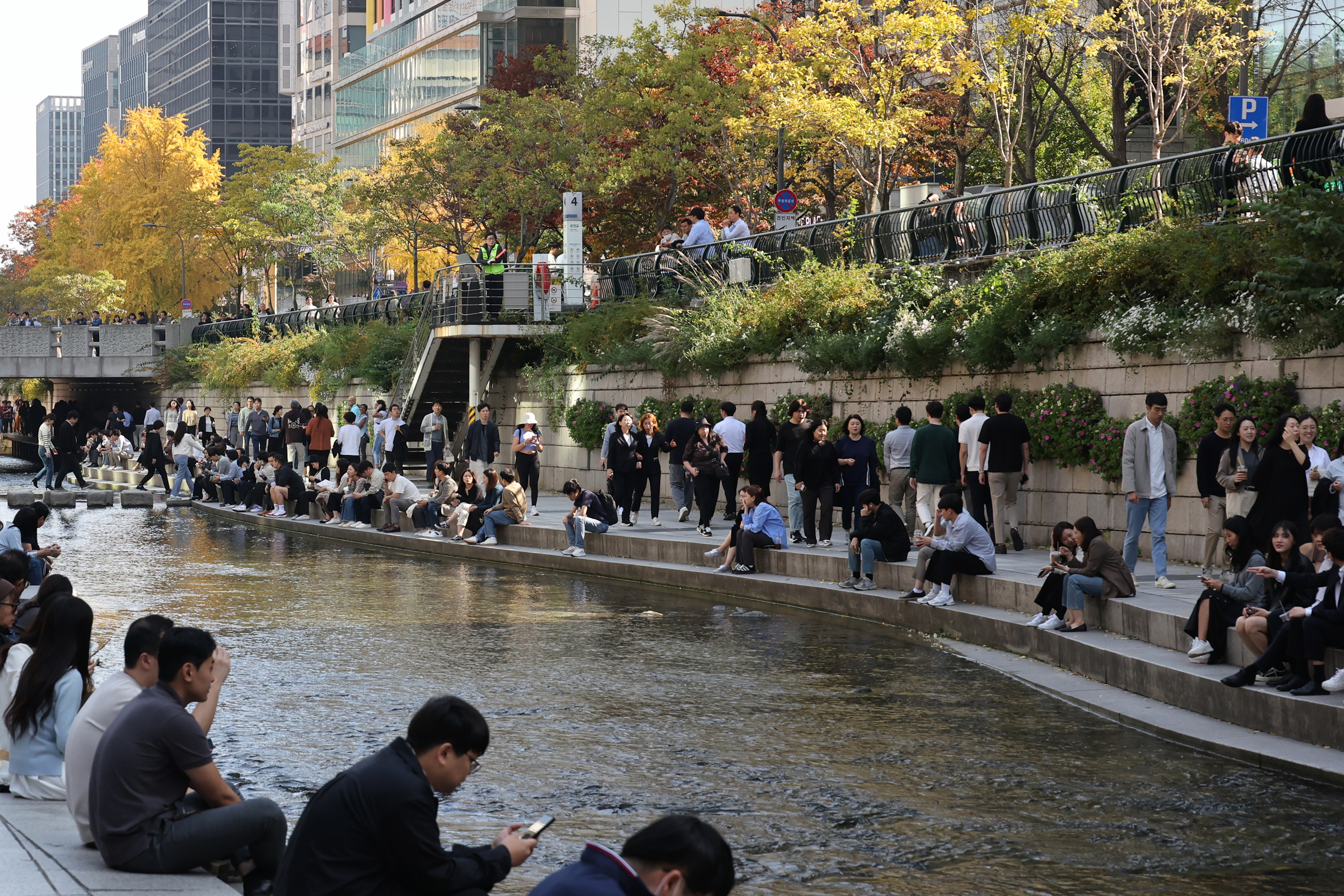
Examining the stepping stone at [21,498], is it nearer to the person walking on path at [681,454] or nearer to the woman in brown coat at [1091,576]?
the person walking on path at [681,454]

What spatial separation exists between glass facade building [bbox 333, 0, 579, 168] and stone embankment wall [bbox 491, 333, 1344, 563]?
120 ft

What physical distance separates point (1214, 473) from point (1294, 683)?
4737mm

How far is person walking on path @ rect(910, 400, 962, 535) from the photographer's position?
16797 mm

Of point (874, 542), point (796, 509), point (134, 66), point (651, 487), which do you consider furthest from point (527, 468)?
point (134, 66)

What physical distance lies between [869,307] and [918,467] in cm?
559

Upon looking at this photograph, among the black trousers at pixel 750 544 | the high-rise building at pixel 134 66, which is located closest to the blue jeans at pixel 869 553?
the black trousers at pixel 750 544

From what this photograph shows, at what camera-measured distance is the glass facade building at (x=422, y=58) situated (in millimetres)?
59656

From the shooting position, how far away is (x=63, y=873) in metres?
5.71

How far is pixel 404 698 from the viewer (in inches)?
428

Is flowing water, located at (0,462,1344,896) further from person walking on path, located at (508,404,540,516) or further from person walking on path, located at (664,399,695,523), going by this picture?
person walking on path, located at (508,404,540,516)

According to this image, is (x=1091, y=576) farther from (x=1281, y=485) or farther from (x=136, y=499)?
(x=136, y=499)

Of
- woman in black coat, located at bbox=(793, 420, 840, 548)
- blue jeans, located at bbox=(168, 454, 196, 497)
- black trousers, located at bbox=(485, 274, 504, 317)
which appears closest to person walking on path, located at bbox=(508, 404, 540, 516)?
woman in black coat, located at bbox=(793, 420, 840, 548)

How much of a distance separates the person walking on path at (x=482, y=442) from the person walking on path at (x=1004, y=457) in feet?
37.0

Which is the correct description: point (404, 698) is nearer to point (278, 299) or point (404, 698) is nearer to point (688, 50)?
point (688, 50)
